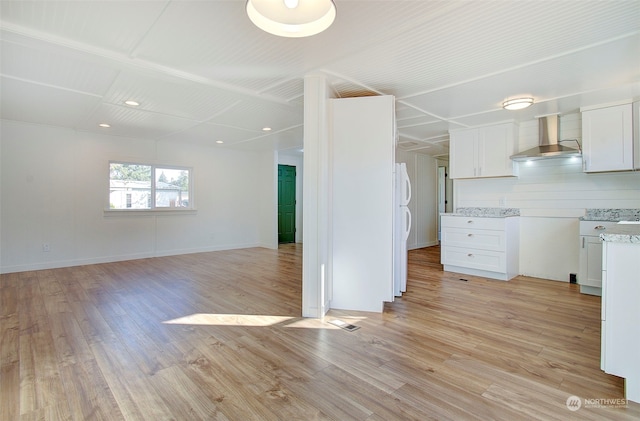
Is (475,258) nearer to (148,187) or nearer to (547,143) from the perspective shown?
(547,143)

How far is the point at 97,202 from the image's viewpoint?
5.62 meters

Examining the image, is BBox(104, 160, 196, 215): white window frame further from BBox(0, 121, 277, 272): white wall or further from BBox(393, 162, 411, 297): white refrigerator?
BBox(393, 162, 411, 297): white refrigerator

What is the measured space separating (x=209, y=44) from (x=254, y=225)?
5.78m

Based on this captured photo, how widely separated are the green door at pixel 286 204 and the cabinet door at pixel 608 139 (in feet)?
21.0

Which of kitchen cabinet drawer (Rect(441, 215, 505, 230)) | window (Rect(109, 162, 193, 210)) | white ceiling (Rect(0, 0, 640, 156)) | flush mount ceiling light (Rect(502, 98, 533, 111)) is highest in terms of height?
white ceiling (Rect(0, 0, 640, 156))

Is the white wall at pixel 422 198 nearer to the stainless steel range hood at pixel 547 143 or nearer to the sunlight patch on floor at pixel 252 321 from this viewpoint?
the stainless steel range hood at pixel 547 143

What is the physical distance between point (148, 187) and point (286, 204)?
11.4 ft

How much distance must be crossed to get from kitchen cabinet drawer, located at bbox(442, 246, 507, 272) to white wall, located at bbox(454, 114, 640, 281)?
694mm

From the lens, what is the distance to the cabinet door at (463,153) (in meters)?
5.04

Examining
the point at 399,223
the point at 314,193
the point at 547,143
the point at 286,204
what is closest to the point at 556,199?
the point at 547,143

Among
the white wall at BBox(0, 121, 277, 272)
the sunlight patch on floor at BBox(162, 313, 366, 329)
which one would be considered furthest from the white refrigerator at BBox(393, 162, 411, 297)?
the white wall at BBox(0, 121, 277, 272)

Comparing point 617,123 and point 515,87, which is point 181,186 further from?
point 617,123

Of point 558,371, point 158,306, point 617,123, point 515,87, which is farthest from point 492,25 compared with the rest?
point 158,306

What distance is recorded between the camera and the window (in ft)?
19.4
